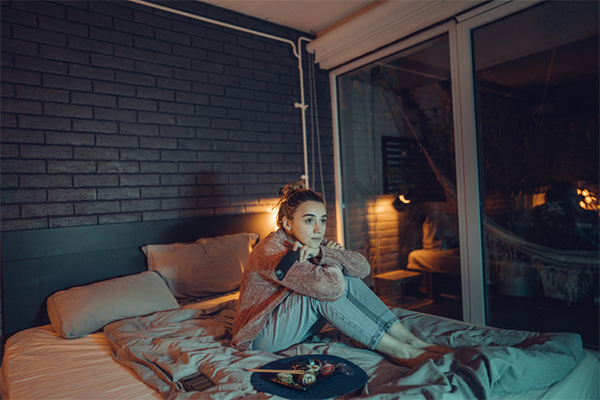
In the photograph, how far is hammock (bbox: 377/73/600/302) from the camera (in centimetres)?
222

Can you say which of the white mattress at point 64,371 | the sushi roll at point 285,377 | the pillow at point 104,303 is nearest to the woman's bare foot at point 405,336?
the sushi roll at point 285,377

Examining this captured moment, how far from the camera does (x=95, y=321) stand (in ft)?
6.83

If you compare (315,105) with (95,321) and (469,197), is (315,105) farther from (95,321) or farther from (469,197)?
(95,321)

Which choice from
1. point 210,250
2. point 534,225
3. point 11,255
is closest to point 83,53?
point 11,255

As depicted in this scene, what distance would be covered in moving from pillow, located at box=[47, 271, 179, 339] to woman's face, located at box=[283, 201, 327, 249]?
3.31ft

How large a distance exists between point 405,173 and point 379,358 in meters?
1.97

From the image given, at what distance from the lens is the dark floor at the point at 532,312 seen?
224 cm

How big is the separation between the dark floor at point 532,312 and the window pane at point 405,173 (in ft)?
0.05

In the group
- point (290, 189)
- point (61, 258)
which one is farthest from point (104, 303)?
point (290, 189)

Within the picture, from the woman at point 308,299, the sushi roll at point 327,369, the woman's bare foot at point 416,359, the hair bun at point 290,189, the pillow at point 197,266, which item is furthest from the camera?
the pillow at point 197,266

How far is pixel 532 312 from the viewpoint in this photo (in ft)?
8.18

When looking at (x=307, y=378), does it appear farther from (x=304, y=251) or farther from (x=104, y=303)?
(x=104, y=303)

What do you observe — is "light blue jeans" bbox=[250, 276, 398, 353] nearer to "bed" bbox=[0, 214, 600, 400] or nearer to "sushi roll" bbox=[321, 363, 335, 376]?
"bed" bbox=[0, 214, 600, 400]

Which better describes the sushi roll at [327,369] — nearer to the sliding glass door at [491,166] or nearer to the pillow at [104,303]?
the pillow at [104,303]
